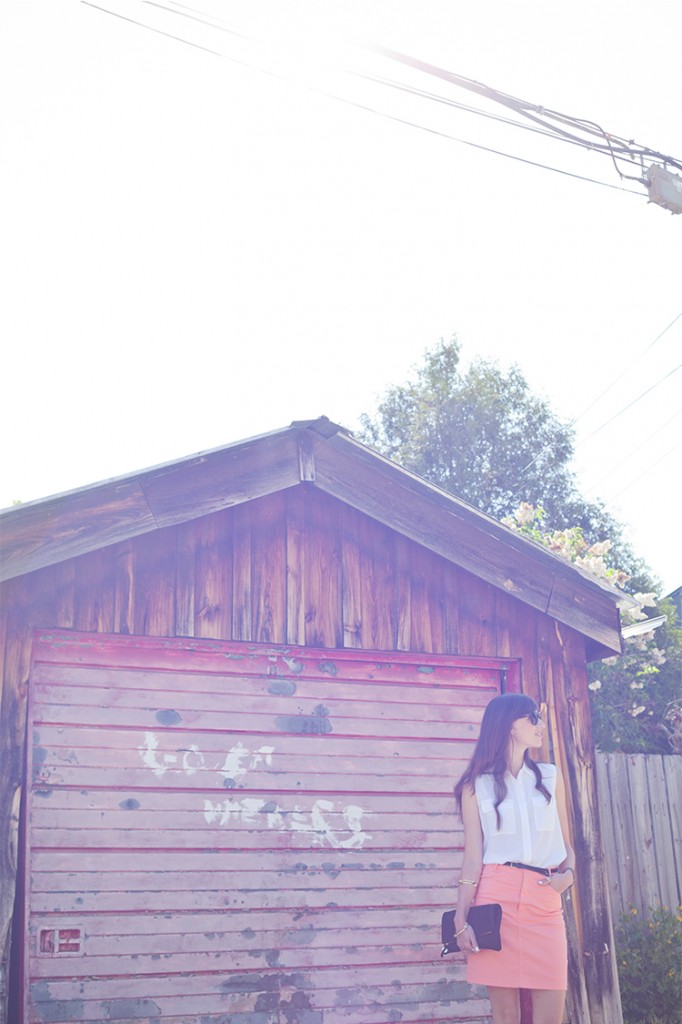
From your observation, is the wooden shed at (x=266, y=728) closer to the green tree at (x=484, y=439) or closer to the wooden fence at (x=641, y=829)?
the wooden fence at (x=641, y=829)

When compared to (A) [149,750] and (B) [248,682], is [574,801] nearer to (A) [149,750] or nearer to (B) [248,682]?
(B) [248,682]

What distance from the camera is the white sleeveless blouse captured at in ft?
16.9

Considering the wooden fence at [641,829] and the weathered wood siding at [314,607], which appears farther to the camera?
the wooden fence at [641,829]

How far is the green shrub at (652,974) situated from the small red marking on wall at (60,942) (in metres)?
5.28

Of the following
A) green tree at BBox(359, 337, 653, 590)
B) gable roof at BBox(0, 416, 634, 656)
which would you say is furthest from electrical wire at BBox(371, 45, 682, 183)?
green tree at BBox(359, 337, 653, 590)

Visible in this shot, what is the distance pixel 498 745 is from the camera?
212 inches

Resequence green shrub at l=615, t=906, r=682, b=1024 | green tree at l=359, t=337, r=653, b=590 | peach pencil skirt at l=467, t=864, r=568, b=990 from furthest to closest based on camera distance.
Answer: green tree at l=359, t=337, r=653, b=590 < green shrub at l=615, t=906, r=682, b=1024 < peach pencil skirt at l=467, t=864, r=568, b=990

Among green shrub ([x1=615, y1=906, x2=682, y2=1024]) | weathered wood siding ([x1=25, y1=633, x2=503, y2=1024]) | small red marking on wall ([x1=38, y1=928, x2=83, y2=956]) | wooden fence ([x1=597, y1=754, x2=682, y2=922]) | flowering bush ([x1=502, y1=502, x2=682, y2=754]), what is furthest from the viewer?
flowering bush ([x1=502, y1=502, x2=682, y2=754])

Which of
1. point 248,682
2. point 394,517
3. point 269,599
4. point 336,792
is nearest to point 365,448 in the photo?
point 394,517

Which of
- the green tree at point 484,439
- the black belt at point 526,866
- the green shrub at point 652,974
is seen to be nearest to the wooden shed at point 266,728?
the black belt at point 526,866

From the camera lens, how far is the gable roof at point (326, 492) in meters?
6.39

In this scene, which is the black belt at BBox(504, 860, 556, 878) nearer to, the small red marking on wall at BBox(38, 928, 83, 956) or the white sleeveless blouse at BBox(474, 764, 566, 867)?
the white sleeveless blouse at BBox(474, 764, 566, 867)

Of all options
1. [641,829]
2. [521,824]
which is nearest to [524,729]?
[521,824]

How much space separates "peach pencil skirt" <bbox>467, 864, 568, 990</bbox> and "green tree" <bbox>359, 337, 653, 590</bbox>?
25198 millimetres
